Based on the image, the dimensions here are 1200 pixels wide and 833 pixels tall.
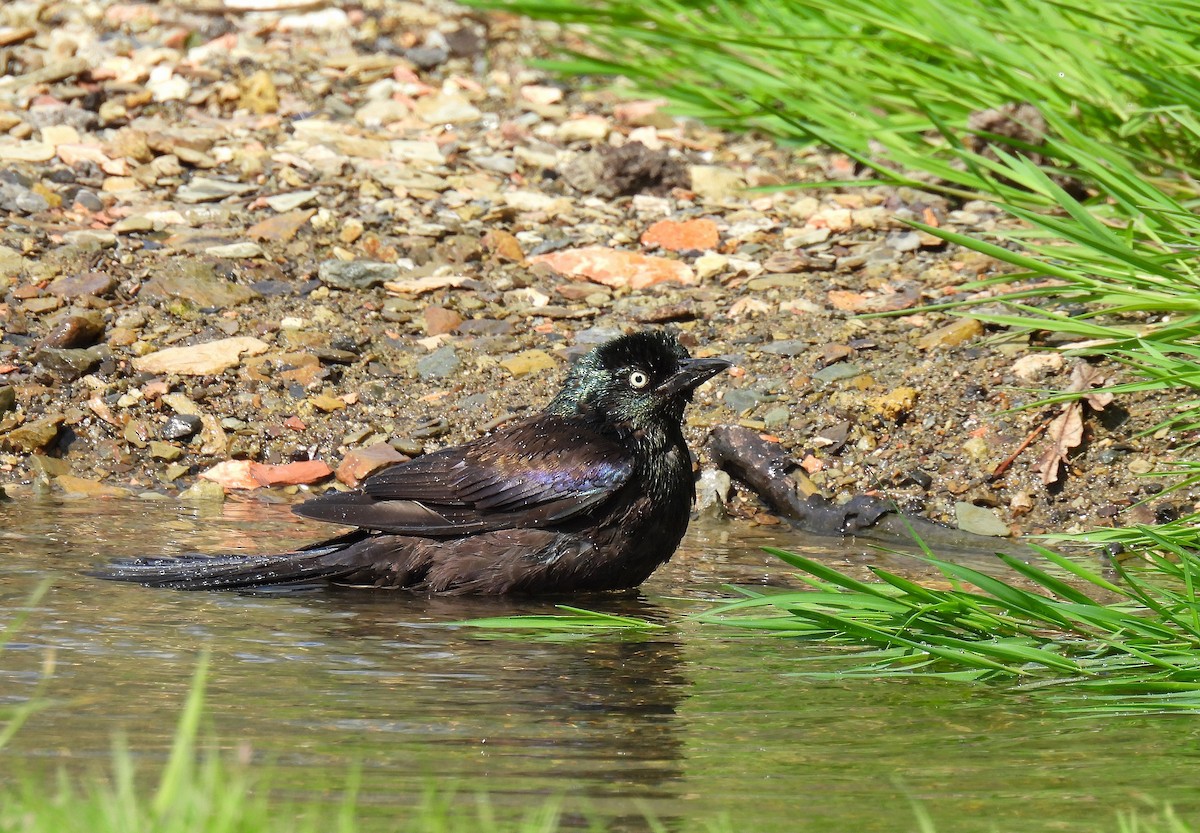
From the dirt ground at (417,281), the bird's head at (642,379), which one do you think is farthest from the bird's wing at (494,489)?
the dirt ground at (417,281)

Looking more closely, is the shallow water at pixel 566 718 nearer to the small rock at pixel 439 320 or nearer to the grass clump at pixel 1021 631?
the grass clump at pixel 1021 631

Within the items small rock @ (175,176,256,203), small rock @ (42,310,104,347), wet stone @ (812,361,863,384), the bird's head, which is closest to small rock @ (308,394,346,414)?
small rock @ (42,310,104,347)

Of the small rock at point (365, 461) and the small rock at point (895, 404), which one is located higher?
the small rock at point (895, 404)

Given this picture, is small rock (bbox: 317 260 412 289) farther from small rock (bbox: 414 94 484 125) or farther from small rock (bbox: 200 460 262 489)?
small rock (bbox: 414 94 484 125)

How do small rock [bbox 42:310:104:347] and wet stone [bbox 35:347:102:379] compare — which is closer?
wet stone [bbox 35:347:102:379]

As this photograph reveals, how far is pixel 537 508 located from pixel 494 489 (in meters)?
0.17

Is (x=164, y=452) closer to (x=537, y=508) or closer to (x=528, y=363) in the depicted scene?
(x=528, y=363)

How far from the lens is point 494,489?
5.41 metres

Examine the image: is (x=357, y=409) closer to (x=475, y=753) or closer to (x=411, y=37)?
(x=475, y=753)

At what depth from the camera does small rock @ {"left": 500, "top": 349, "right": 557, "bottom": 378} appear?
22.7 ft

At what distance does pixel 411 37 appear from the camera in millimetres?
10281

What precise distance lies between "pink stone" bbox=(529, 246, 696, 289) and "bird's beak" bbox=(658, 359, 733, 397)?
219 centimetres

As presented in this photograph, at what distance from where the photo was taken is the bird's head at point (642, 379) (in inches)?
219

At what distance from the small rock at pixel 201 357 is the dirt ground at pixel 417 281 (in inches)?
0.5
